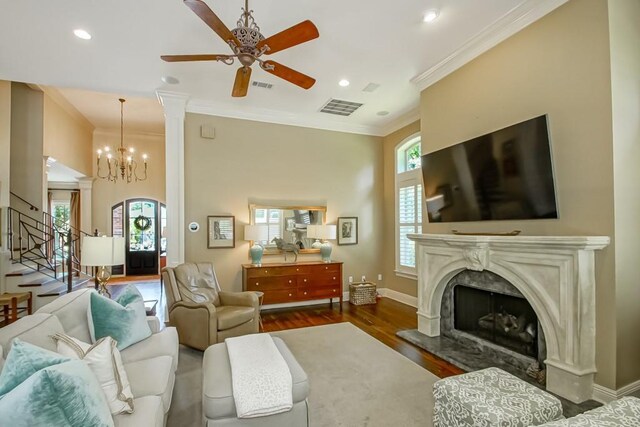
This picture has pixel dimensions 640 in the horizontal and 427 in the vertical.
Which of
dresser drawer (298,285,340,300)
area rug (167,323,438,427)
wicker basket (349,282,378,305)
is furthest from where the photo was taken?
wicker basket (349,282,378,305)

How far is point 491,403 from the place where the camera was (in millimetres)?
1865

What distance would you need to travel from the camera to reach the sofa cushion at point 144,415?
1.60 meters

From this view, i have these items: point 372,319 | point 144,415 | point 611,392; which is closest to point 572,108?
point 611,392

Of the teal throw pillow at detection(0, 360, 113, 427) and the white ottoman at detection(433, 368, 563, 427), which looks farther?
the white ottoman at detection(433, 368, 563, 427)

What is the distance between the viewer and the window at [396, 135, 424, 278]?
5.74 m

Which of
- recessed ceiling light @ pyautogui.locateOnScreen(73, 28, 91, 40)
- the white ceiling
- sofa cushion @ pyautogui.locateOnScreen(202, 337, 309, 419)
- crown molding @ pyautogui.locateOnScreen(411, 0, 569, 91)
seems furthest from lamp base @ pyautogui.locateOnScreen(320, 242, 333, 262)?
recessed ceiling light @ pyautogui.locateOnScreen(73, 28, 91, 40)

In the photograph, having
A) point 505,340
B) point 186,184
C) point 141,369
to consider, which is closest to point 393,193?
point 505,340

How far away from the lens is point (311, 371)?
127 inches

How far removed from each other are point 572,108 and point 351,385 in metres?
3.22

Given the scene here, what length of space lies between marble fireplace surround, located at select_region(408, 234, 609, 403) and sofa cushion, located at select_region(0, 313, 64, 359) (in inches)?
141

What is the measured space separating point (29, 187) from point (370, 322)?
671cm

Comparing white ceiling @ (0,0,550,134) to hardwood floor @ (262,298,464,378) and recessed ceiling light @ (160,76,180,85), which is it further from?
hardwood floor @ (262,298,464,378)

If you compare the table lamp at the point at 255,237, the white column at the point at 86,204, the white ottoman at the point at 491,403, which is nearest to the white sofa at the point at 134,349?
the white ottoman at the point at 491,403

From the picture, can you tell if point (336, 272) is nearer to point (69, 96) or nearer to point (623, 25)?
point (623, 25)
